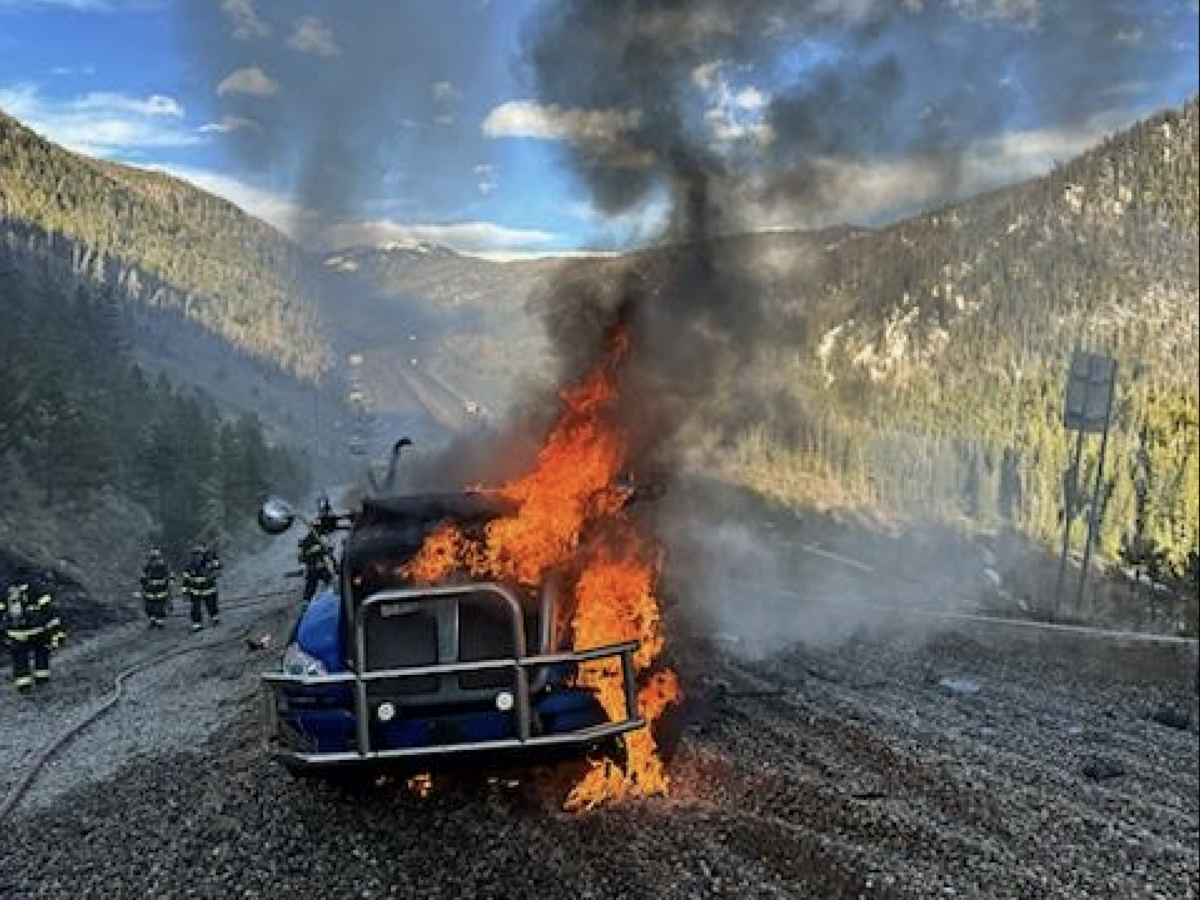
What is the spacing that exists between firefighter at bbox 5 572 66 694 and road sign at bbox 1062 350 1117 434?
21797 mm

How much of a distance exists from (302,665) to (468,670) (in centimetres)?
177

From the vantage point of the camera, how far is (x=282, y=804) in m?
8.50

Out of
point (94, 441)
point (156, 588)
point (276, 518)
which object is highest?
point (276, 518)

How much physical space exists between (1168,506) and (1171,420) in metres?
5.07

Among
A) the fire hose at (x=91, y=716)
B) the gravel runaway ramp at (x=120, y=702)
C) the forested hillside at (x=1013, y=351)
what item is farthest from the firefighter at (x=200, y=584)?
the forested hillside at (x=1013, y=351)

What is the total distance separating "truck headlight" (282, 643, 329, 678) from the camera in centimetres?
831

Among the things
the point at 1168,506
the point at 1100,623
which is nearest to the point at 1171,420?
the point at 1168,506

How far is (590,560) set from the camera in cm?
910

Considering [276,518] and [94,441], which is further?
[94,441]

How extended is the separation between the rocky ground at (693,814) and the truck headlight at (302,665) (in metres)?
1.13

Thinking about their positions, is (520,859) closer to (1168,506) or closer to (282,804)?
(282,804)

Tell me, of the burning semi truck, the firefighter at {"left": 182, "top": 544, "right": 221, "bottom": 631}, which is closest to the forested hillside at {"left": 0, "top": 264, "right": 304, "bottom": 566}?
the firefighter at {"left": 182, "top": 544, "right": 221, "bottom": 631}

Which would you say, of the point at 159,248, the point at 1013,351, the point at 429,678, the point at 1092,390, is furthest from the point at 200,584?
the point at 1013,351

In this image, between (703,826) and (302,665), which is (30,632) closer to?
(302,665)
